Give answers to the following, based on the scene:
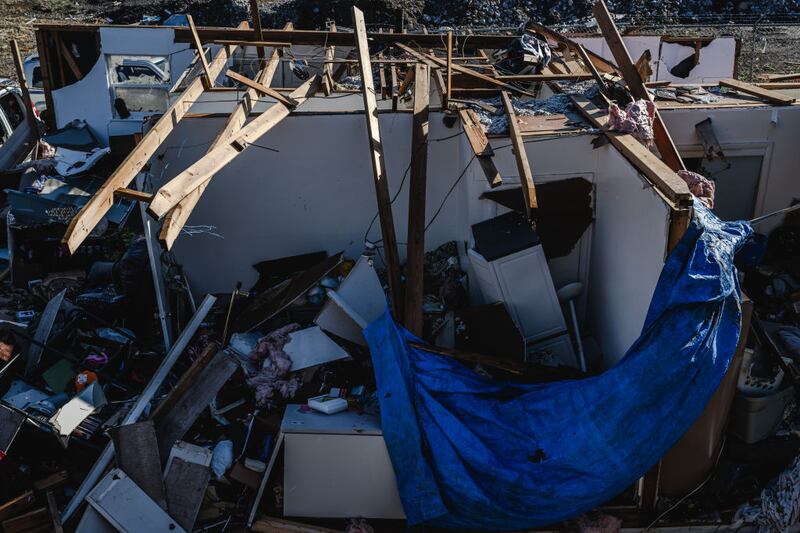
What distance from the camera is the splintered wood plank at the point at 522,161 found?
5.86 metres

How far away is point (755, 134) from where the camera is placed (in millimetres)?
8383

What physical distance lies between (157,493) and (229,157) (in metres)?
3.13

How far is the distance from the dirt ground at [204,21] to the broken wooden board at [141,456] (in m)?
14.1

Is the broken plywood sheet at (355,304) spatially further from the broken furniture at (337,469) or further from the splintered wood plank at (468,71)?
the splintered wood plank at (468,71)

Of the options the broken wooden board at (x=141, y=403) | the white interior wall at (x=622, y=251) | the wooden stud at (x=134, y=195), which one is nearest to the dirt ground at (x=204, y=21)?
the white interior wall at (x=622, y=251)

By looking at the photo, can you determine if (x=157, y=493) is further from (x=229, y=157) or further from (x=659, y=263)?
(x=659, y=263)

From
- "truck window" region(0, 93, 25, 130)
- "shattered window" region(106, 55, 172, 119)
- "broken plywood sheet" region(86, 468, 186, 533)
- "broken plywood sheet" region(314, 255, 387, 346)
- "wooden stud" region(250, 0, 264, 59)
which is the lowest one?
"broken plywood sheet" region(86, 468, 186, 533)

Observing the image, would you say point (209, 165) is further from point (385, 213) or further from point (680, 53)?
point (680, 53)

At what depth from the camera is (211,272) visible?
9211 millimetres

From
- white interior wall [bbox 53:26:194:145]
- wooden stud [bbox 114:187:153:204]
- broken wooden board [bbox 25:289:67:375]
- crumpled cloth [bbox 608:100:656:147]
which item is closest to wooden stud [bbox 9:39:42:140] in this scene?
white interior wall [bbox 53:26:194:145]

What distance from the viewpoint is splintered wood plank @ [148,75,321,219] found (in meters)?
5.57

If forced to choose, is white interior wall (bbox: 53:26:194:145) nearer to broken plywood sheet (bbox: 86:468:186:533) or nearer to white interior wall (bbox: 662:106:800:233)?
broken plywood sheet (bbox: 86:468:186:533)

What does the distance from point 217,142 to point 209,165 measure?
992 millimetres

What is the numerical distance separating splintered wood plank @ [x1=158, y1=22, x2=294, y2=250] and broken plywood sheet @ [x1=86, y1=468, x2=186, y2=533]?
2241mm
